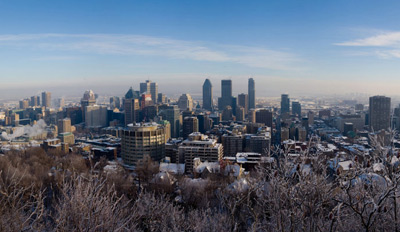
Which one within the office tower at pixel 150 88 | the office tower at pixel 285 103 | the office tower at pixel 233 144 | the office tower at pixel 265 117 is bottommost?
the office tower at pixel 233 144

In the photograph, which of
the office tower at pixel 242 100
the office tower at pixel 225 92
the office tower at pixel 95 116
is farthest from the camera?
the office tower at pixel 225 92

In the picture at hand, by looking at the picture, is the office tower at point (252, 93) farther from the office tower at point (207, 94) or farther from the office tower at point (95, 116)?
the office tower at point (95, 116)

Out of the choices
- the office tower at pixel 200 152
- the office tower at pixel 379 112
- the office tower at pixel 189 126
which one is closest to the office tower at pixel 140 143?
the office tower at pixel 200 152

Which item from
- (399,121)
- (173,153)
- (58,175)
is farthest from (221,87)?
(58,175)

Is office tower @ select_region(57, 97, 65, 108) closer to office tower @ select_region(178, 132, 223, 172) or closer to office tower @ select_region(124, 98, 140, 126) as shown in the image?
office tower @ select_region(124, 98, 140, 126)

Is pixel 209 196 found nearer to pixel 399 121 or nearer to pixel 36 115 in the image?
pixel 399 121

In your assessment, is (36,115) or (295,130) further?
(36,115)

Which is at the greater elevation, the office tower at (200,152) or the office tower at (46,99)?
the office tower at (46,99)

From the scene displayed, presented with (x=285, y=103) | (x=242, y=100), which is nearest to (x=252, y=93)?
(x=242, y=100)
